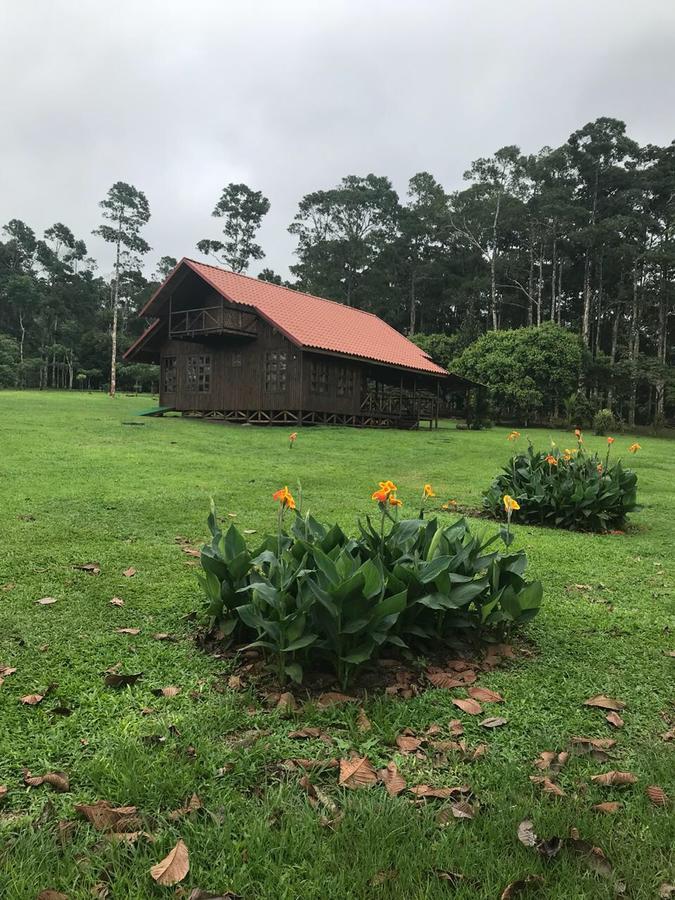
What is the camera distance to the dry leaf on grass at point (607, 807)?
1945 millimetres

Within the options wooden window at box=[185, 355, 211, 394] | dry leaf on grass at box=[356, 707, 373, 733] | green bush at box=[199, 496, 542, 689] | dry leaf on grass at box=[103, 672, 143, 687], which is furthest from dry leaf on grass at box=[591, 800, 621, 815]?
wooden window at box=[185, 355, 211, 394]

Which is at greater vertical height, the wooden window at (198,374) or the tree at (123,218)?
the tree at (123,218)

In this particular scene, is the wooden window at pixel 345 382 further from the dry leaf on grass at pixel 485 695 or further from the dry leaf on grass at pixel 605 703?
the dry leaf on grass at pixel 605 703

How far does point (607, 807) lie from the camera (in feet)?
6.43

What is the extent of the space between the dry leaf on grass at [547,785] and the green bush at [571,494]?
4.46 metres

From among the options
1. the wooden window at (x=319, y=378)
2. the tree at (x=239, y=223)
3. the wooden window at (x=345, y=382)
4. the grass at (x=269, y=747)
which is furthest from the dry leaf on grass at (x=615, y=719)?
the tree at (x=239, y=223)

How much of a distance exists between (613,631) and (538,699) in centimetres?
111

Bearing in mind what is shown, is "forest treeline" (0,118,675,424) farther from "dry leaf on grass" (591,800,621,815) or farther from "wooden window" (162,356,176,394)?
"dry leaf on grass" (591,800,621,815)

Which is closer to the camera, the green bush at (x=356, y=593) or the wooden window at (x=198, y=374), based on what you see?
the green bush at (x=356, y=593)

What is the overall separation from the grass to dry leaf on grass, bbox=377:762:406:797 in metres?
0.06

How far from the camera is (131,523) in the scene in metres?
5.85

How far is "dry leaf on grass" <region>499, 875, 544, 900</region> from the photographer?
160cm

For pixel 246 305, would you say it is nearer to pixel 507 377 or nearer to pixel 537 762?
pixel 507 377

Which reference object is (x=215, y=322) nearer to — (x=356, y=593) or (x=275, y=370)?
(x=275, y=370)
